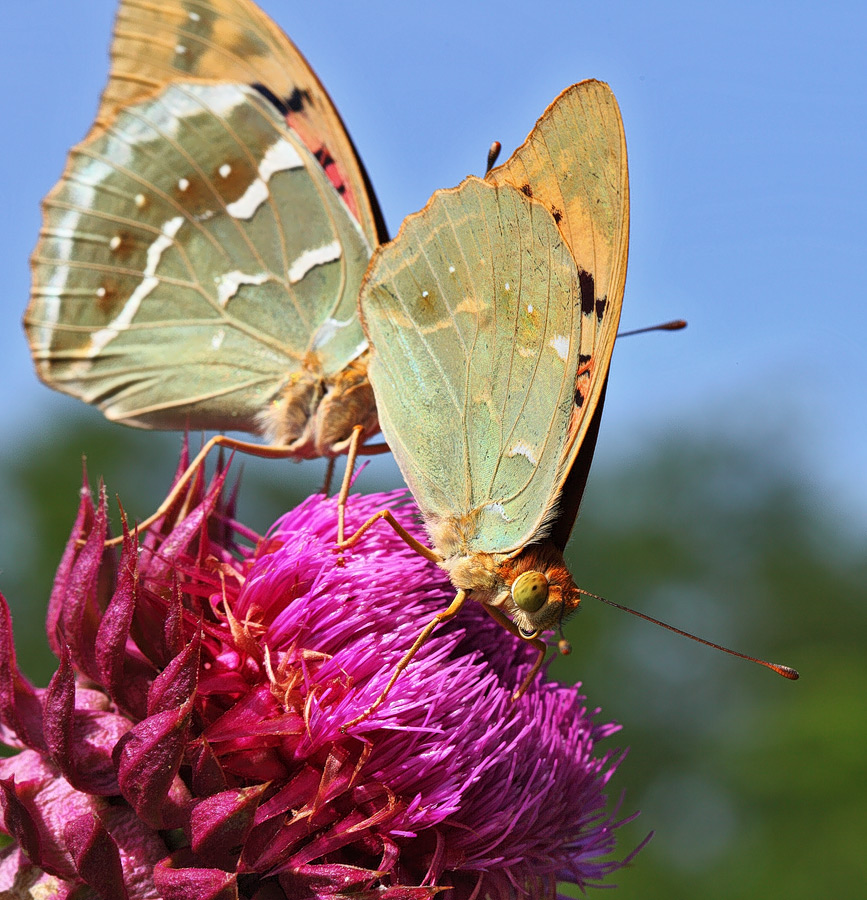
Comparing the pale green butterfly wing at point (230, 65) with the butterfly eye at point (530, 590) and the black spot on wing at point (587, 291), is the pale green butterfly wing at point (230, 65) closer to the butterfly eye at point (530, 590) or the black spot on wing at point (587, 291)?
the black spot on wing at point (587, 291)

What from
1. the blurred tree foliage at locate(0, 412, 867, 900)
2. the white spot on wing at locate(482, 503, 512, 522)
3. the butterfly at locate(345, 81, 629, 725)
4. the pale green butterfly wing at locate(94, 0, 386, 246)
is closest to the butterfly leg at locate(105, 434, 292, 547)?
the butterfly at locate(345, 81, 629, 725)

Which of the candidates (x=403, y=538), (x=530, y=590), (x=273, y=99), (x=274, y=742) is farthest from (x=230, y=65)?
(x=274, y=742)

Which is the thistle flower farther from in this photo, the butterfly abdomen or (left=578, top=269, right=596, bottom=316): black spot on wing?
(left=578, top=269, right=596, bottom=316): black spot on wing

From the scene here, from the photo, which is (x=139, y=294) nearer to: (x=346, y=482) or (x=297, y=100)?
(x=297, y=100)

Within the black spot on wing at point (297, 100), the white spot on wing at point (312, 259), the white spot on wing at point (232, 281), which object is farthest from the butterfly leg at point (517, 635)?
the black spot on wing at point (297, 100)

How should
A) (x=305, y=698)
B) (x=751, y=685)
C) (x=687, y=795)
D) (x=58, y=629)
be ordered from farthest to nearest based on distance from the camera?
(x=751, y=685), (x=687, y=795), (x=58, y=629), (x=305, y=698)

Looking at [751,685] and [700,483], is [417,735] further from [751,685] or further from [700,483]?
[700,483]

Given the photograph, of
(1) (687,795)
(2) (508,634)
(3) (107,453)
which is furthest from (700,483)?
(2) (508,634)
